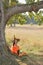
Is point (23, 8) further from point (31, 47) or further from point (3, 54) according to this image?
point (31, 47)

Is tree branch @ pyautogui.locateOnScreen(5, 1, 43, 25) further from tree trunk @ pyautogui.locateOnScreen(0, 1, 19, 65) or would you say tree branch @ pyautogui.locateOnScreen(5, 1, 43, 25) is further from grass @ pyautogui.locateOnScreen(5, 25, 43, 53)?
grass @ pyautogui.locateOnScreen(5, 25, 43, 53)

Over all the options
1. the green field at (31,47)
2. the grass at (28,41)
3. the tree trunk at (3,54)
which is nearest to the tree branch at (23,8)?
the tree trunk at (3,54)

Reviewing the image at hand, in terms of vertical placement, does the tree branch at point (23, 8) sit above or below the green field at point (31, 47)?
above

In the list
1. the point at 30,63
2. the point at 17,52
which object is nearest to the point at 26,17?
the point at 17,52

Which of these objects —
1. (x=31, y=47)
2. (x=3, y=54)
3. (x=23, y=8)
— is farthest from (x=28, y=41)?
(x=3, y=54)

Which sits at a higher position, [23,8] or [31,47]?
[23,8]

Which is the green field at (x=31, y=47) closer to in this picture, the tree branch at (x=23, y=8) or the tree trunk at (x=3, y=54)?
the tree trunk at (x=3, y=54)

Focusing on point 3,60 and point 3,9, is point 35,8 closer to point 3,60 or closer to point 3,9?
point 3,9

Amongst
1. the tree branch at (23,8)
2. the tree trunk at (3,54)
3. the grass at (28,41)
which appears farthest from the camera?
the grass at (28,41)

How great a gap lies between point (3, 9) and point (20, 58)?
238cm

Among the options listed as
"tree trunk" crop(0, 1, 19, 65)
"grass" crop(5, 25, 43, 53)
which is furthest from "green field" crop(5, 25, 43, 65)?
"tree trunk" crop(0, 1, 19, 65)

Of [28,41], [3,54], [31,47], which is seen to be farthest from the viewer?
[28,41]

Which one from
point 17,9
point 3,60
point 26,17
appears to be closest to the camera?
point 3,60

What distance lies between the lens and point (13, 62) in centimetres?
1177
